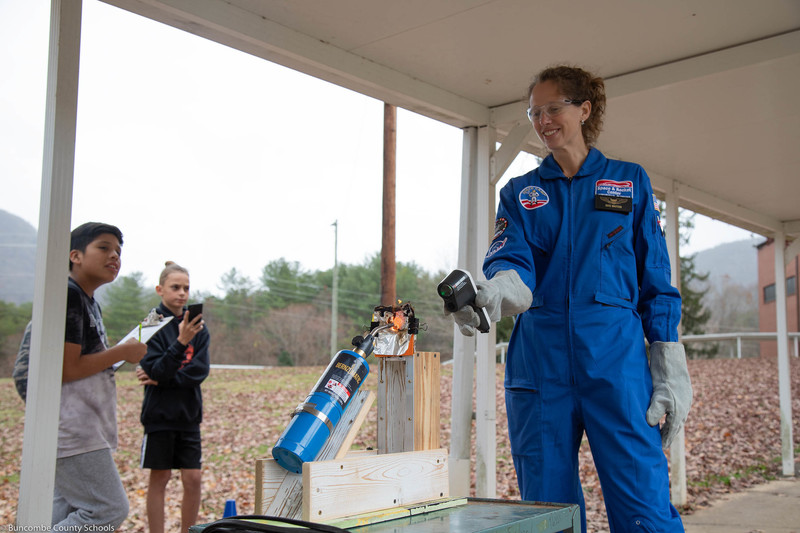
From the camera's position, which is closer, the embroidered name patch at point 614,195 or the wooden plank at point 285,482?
the wooden plank at point 285,482

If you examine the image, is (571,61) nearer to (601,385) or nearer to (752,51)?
(752,51)

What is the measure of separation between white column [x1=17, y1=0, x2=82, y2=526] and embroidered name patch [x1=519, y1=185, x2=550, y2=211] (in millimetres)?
1626

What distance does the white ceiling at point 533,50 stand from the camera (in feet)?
10.2

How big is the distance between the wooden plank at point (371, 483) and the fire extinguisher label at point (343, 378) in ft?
0.69

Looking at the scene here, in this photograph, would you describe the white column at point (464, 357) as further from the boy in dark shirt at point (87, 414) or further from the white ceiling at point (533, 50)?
the boy in dark shirt at point (87, 414)

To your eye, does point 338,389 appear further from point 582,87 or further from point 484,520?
point 582,87

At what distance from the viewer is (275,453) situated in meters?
1.73

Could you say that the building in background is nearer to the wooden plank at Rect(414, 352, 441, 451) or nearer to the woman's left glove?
the woman's left glove

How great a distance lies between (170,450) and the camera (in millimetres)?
→ 3801

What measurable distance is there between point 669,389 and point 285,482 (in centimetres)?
113

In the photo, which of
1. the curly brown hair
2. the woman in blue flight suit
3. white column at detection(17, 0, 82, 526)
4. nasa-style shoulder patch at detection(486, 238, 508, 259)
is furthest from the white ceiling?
nasa-style shoulder patch at detection(486, 238, 508, 259)

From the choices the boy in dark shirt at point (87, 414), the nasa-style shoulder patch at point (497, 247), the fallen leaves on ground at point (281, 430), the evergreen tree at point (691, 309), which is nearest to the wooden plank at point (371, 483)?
the nasa-style shoulder patch at point (497, 247)

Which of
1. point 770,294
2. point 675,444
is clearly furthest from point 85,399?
point 770,294

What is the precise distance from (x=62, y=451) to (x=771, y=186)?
20.5 feet
